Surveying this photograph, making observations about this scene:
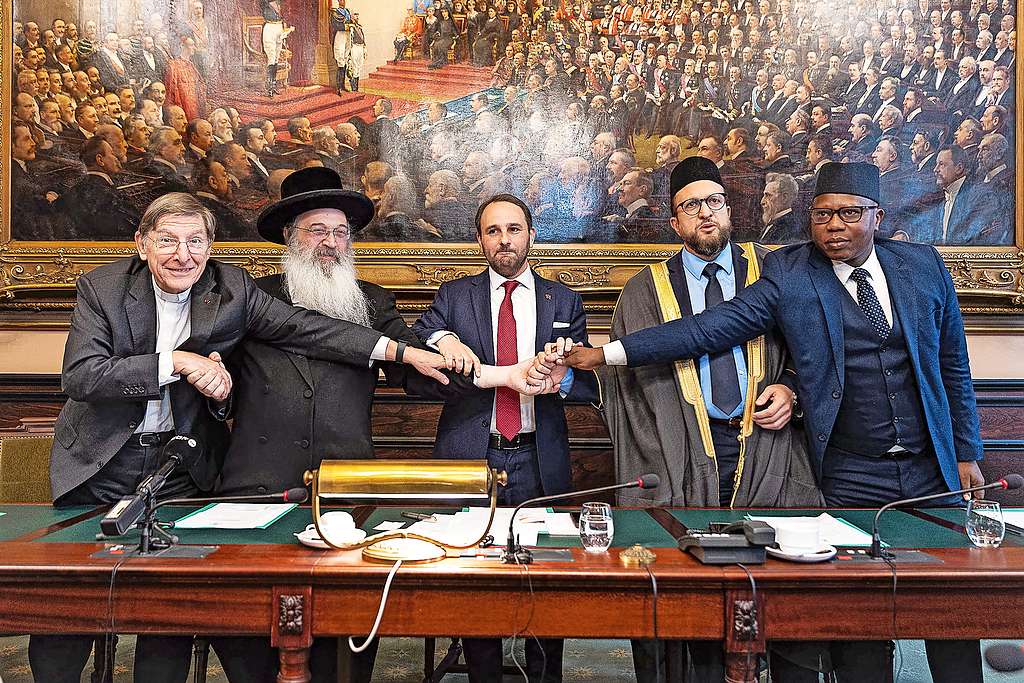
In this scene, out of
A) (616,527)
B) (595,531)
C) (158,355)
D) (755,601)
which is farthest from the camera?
(158,355)

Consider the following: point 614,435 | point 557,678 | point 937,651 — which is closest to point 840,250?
point 614,435

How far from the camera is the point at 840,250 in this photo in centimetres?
340

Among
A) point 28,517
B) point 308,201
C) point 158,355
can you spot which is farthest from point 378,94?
point 28,517

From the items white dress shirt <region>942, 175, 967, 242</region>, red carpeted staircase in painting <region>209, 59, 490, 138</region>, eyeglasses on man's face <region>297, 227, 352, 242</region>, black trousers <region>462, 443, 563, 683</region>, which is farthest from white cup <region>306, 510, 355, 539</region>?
white dress shirt <region>942, 175, 967, 242</region>

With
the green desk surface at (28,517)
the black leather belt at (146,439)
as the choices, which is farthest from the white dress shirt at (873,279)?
the green desk surface at (28,517)

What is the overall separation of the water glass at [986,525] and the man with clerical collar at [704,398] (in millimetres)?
834

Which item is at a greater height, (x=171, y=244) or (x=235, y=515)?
(x=171, y=244)

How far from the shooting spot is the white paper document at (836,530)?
2.42 meters

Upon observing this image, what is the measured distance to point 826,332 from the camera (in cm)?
332

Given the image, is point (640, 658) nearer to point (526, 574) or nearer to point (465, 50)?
point (526, 574)

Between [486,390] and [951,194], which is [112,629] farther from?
[951,194]

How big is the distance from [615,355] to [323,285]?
1346 mm

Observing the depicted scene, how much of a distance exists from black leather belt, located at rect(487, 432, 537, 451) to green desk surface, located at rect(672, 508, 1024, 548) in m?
0.77

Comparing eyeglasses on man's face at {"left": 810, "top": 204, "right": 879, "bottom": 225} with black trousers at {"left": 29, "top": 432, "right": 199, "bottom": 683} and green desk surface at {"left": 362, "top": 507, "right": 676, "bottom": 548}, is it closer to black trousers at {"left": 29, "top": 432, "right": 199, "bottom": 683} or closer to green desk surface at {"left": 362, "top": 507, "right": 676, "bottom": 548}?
green desk surface at {"left": 362, "top": 507, "right": 676, "bottom": 548}
